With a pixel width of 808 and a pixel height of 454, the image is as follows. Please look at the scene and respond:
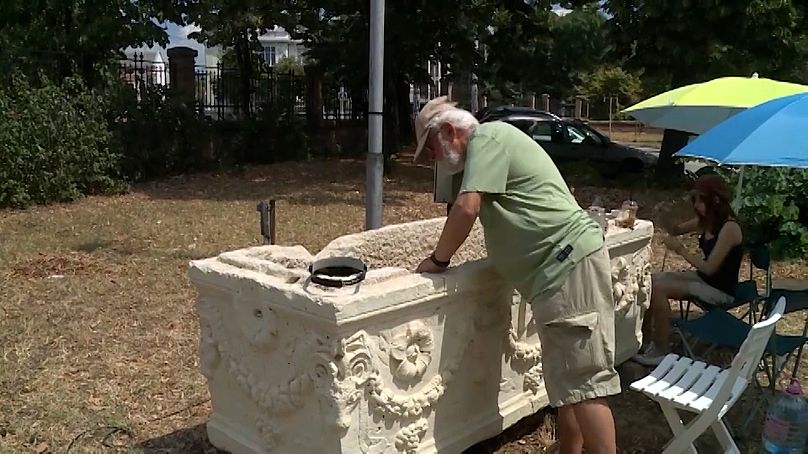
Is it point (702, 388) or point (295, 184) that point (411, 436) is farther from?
point (295, 184)

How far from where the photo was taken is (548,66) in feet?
56.6

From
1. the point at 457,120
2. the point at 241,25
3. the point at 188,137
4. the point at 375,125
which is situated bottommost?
the point at 188,137

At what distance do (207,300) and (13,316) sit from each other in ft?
10.5

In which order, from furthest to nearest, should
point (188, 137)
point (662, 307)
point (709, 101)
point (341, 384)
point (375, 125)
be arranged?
point (188, 137), point (375, 125), point (709, 101), point (662, 307), point (341, 384)

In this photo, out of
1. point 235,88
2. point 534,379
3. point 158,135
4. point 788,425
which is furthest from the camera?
point 235,88

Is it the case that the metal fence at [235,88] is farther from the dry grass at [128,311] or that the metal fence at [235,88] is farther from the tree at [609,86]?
the tree at [609,86]

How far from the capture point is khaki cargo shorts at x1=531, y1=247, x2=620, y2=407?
122 inches

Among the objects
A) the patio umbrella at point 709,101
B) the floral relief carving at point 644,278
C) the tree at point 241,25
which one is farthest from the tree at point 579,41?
the floral relief carving at point 644,278

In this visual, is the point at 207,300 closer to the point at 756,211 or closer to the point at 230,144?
the point at 756,211

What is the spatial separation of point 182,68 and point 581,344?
43.8 ft

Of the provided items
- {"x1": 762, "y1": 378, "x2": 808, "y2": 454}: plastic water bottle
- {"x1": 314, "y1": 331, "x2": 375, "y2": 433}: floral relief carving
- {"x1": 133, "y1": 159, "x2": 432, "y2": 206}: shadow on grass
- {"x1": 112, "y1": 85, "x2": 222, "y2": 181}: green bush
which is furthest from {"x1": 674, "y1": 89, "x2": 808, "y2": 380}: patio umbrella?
{"x1": 112, "y1": 85, "x2": 222, "y2": 181}: green bush

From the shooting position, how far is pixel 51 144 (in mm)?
11242

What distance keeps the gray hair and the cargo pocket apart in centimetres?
84

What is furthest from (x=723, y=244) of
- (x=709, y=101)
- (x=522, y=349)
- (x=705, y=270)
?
(x=522, y=349)
